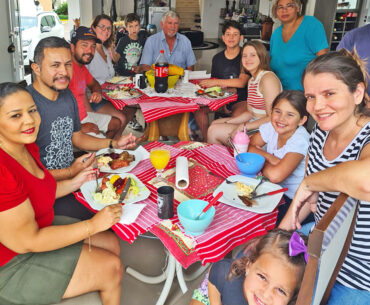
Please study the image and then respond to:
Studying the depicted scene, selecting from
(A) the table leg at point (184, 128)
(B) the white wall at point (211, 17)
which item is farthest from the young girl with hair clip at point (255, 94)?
(B) the white wall at point (211, 17)

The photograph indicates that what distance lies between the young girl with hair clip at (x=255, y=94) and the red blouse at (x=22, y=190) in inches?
62.6

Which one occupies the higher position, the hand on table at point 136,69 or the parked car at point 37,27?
the parked car at point 37,27

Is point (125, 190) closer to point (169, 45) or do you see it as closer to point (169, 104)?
point (169, 104)

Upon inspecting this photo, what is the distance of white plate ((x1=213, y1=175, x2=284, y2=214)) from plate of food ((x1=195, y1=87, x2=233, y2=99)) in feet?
4.93

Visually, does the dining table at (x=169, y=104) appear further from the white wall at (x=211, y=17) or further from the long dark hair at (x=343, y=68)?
the white wall at (x=211, y=17)

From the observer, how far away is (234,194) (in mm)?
1670

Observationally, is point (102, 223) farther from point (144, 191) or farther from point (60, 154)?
point (60, 154)

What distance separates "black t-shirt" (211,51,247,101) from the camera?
12.3 ft

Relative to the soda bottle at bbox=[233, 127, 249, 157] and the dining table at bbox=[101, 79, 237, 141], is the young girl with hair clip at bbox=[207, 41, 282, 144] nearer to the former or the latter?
the dining table at bbox=[101, 79, 237, 141]

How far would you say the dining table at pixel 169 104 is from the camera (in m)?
2.89

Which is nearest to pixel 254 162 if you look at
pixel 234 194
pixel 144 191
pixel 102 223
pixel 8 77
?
pixel 234 194

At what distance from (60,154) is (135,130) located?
254 cm

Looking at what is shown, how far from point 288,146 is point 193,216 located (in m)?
0.87

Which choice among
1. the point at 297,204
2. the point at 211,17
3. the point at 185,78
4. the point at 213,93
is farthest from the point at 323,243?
the point at 211,17
